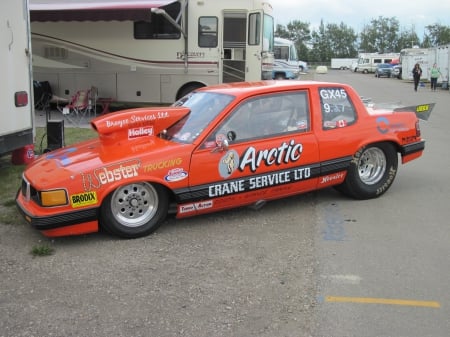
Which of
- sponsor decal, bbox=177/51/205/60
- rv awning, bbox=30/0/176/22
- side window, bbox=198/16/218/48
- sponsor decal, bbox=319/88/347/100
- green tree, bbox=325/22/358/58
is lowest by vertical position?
sponsor decal, bbox=319/88/347/100

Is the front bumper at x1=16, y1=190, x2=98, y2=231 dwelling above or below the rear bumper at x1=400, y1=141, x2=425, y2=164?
below

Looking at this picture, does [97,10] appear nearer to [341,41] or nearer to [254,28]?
[254,28]

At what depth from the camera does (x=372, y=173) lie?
21.5 feet

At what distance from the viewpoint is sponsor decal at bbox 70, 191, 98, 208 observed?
482cm

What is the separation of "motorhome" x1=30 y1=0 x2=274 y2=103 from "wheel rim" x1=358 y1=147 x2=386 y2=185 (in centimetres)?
892

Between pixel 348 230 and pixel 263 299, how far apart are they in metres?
1.83

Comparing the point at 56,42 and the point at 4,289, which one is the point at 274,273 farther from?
the point at 56,42

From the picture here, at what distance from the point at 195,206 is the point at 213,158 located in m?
0.52

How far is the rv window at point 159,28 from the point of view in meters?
14.7

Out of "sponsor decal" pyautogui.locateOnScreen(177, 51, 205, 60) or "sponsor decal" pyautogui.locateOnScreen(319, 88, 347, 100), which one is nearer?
"sponsor decal" pyautogui.locateOnScreen(319, 88, 347, 100)

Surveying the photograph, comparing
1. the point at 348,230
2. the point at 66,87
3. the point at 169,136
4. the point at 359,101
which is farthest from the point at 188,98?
the point at 66,87

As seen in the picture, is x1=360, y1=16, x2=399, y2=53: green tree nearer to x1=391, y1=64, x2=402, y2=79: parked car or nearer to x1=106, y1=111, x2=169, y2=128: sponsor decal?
x1=391, y1=64, x2=402, y2=79: parked car

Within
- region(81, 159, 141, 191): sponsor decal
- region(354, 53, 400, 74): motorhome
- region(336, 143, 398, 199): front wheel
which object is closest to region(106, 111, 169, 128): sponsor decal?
region(81, 159, 141, 191): sponsor decal

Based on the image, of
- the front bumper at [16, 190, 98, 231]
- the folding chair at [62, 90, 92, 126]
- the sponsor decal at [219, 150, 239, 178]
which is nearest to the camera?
the front bumper at [16, 190, 98, 231]
